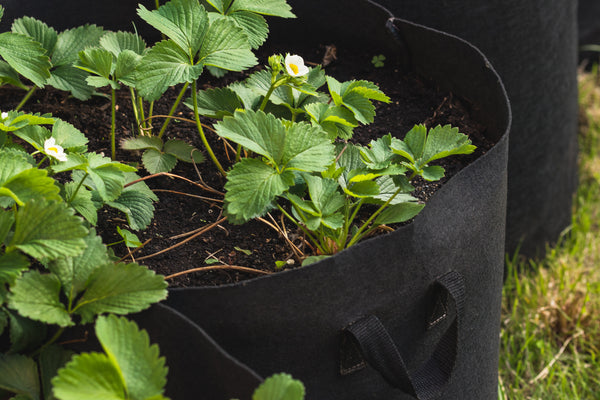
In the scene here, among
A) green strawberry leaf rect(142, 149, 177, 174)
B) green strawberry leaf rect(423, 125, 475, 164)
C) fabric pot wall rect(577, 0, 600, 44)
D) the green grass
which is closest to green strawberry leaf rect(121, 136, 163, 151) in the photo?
green strawberry leaf rect(142, 149, 177, 174)

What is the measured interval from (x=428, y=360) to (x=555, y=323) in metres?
0.82

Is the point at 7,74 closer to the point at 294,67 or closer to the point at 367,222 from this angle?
the point at 294,67

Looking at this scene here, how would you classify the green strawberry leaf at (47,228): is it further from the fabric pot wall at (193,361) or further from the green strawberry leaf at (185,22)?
the green strawberry leaf at (185,22)

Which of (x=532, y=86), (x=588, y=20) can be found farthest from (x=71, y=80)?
(x=588, y=20)

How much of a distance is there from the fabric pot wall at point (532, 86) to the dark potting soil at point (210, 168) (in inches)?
8.6

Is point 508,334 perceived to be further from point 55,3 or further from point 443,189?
point 55,3

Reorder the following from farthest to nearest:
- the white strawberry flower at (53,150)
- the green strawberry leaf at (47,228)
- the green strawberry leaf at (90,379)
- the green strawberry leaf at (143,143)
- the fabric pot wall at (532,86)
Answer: the fabric pot wall at (532,86), the green strawberry leaf at (143,143), the white strawberry flower at (53,150), the green strawberry leaf at (47,228), the green strawberry leaf at (90,379)

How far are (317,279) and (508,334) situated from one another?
99cm

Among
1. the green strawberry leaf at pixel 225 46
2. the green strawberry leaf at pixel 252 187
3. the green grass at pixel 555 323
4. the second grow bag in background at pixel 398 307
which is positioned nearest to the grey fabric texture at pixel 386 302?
the second grow bag in background at pixel 398 307

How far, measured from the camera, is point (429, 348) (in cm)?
93

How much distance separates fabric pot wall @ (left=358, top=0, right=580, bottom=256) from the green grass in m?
0.08

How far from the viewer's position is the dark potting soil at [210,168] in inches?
37.3

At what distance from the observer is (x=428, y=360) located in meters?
0.91

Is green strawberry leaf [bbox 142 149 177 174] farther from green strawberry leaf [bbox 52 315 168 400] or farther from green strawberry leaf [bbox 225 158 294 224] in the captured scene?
green strawberry leaf [bbox 52 315 168 400]
